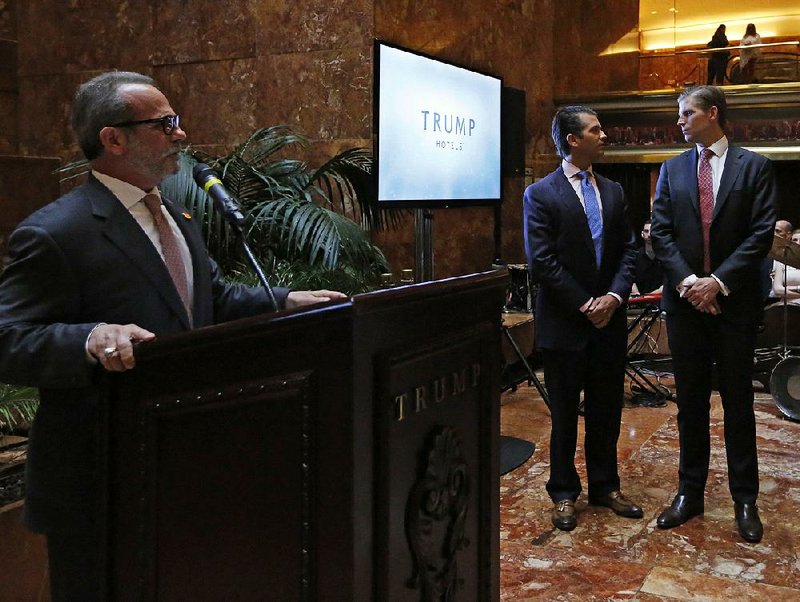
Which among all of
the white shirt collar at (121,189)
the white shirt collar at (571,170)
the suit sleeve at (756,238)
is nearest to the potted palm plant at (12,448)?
the white shirt collar at (121,189)

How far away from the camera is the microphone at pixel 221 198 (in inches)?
79.0

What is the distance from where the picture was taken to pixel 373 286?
439 centimetres

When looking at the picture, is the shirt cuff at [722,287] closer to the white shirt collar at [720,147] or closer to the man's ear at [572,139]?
the white shirt collar at [720,147]

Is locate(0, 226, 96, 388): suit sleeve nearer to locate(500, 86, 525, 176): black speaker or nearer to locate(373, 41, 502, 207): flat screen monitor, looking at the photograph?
locate(373, 41, 502, 207): flat screen monitor

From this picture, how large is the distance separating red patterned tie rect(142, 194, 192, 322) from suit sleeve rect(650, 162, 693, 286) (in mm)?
2266

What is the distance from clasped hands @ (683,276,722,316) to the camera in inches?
139

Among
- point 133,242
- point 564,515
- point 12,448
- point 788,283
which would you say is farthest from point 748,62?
point 133,242

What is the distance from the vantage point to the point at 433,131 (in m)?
4.78

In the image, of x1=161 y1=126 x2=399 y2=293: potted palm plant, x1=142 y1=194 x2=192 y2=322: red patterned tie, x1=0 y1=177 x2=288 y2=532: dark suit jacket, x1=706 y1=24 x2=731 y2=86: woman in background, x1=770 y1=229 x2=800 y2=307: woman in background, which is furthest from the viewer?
x1=706 y1=24 x2=731 y2=86: woman in background

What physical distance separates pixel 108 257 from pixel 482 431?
29.8 inches

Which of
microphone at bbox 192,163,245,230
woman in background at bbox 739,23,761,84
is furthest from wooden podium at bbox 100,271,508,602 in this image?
woman in background at bbox 739,23,761,84

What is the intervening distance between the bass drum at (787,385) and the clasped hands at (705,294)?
8.20 feet

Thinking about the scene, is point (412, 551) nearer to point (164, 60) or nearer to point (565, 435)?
point (565, 435)

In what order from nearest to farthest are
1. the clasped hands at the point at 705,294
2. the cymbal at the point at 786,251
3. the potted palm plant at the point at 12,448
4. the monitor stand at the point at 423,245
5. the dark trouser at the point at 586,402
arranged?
1. the potted palm plant at the point at 12,448
2. the clasped hands at the point at 705,294
3. the dark trouser at the point at 586,402
4. the monitor stand at the point at 423,245
5. the cymbal at the point at 786,251
